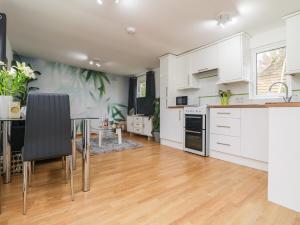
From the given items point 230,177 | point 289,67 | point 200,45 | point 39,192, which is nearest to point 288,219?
point 230,177

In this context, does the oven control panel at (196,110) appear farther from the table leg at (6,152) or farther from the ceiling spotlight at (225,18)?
the table leg at (6,152)

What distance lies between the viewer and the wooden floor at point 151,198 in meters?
1.33

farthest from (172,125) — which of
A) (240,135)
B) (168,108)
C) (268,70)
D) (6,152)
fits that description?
(6,152)

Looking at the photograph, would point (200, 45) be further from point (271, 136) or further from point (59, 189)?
point (59, 189)

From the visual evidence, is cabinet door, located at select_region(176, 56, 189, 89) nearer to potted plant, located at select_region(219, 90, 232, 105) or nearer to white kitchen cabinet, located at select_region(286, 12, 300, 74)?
potted plant, located at select_region(219, 90, 232, 105)

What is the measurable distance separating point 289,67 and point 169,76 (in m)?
2.29

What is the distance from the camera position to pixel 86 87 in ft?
19.1

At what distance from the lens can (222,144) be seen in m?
2.91

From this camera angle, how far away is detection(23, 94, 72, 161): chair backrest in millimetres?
1403

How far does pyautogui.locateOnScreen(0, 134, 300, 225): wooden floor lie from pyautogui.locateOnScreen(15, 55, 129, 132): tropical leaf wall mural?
2641 mm

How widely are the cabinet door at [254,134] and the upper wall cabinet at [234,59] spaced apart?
2.54 ft

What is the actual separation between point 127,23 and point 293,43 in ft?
8.12

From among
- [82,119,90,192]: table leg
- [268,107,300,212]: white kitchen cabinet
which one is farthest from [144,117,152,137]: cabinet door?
[268,107,300,212]: white kitchen cabinet

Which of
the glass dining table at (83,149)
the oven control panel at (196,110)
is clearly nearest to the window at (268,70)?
→ the oven control panel at (196,110)
